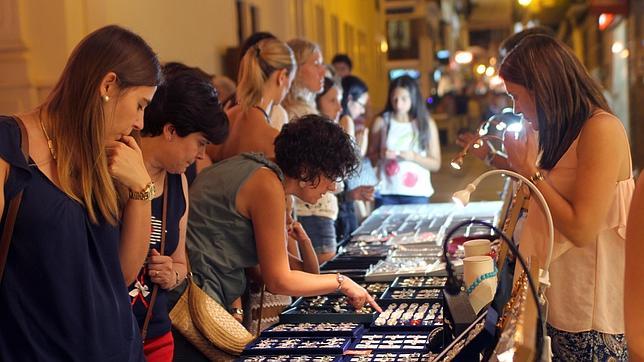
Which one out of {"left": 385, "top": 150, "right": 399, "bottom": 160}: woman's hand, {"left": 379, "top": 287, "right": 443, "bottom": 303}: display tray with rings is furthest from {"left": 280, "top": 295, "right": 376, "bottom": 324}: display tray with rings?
{"left": 385, "top": 150, "right": 399, "bottom": 160}: woman's hand

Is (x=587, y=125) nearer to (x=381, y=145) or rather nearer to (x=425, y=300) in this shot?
(x=425, y=300)

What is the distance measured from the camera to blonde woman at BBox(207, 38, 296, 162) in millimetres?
4766

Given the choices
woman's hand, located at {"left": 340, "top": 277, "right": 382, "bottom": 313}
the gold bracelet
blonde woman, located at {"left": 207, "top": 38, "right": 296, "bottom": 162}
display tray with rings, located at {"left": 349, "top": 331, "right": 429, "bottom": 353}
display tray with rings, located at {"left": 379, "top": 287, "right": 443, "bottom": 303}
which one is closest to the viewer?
the gold bracelet

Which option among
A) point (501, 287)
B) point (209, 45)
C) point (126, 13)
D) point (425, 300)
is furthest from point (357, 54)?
point (501, 287)

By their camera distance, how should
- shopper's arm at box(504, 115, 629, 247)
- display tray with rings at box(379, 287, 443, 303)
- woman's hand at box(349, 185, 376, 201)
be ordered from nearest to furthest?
shopper's arm at box(504, 115, 629, 247) < display tray with rings at box(379, 287, 443, 303) < woman's hand at box(349, 185, 376, 201)

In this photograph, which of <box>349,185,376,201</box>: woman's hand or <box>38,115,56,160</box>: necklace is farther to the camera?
<box>349,185,376,201</box>: woman's hand

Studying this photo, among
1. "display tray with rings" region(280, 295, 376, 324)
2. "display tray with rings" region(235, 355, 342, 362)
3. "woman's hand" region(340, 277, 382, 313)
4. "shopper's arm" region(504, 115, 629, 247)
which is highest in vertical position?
"shopper's arm" region(504, 115, 629, 247)

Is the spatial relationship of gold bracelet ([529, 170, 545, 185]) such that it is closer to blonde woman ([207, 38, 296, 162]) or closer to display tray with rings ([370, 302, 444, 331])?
display tray with rings ([370, 302, 444, 331])

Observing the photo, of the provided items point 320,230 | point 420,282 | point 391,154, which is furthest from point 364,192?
point 420,282

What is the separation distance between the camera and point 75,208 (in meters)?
2.25

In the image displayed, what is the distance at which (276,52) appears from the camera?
16.3 ft

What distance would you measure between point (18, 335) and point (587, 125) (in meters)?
1.59

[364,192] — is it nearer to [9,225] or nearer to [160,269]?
[160,269]

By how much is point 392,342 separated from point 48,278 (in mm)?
1169
